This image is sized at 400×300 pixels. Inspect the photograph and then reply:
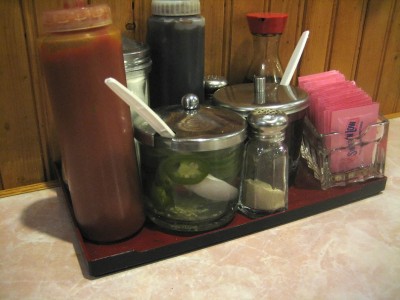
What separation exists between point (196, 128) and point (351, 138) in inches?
12.1

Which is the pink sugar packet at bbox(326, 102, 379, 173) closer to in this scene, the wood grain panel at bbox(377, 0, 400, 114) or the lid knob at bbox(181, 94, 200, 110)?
the lid knob at bbox(181, 94, 200, 110)

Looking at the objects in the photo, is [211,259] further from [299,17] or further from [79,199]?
[299,17]

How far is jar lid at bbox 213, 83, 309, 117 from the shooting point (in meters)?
0.65

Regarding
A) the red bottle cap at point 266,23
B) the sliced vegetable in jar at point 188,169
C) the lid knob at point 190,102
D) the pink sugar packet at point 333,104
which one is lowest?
the sliced vegetable in jar at point 188,169

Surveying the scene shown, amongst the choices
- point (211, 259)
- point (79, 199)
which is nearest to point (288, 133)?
point (211, 259)

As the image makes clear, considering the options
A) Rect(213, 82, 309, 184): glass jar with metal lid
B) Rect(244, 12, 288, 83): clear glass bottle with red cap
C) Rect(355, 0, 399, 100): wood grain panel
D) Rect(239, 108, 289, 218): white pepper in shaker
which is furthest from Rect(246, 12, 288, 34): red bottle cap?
Rect(355, 0, 399, 100): wood grain panel

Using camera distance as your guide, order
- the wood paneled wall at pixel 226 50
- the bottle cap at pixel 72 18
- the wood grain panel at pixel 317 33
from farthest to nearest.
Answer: the wood grain panel at pixel 317 33, the wood paneled wall at pixel 226 50, the bottle cap at pixel 72 18

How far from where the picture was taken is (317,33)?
916 mm

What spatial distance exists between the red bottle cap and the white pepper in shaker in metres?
0.21

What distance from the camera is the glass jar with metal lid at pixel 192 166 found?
551 mm

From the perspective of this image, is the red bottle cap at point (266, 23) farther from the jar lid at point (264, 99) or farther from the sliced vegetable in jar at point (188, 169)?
the sliced vegetable in jar at point (188, 169)

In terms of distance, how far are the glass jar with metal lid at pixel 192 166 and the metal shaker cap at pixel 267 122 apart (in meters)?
0.02

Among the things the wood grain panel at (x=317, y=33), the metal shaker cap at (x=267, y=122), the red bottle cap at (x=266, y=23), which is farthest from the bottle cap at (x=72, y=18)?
the wood grain panel at (x=317, y=33)

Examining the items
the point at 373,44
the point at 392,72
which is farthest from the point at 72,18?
the point at 392,72
